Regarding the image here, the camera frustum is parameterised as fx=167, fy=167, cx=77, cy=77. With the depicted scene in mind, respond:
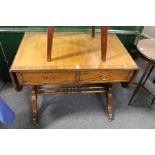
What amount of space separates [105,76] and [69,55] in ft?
0.95

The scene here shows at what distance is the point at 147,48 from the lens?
4.33 ft

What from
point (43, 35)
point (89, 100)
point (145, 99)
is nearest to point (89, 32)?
point (43, 35)

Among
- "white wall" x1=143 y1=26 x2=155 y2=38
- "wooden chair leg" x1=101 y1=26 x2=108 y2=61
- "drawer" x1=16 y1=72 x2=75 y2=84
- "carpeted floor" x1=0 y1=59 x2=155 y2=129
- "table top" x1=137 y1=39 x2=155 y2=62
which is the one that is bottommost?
"carpeted floor" x1=0 y1=59 x2=155 y2=129

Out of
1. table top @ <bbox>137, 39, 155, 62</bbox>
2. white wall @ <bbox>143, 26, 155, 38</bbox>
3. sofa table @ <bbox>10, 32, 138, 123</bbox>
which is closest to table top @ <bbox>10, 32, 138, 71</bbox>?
sofa table @ <bbox>10, 32, 138, 123</bbox>

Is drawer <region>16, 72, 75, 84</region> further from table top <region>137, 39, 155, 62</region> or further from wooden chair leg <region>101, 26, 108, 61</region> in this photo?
table top <region>137, 39, 155, 62</region>

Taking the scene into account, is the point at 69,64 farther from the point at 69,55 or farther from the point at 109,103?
the point at 109,103

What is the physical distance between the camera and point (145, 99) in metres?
1.84

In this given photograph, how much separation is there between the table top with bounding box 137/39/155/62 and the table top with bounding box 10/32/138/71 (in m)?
0.16

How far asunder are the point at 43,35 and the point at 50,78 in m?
0.43

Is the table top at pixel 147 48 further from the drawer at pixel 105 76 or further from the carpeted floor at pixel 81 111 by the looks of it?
the carpeted floor at pixel 81 111

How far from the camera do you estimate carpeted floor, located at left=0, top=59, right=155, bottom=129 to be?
1.54 meters

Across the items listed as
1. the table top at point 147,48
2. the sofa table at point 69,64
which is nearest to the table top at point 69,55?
the sofa table at point 69,64

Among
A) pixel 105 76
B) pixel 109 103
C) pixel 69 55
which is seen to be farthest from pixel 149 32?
pixel 69 55
